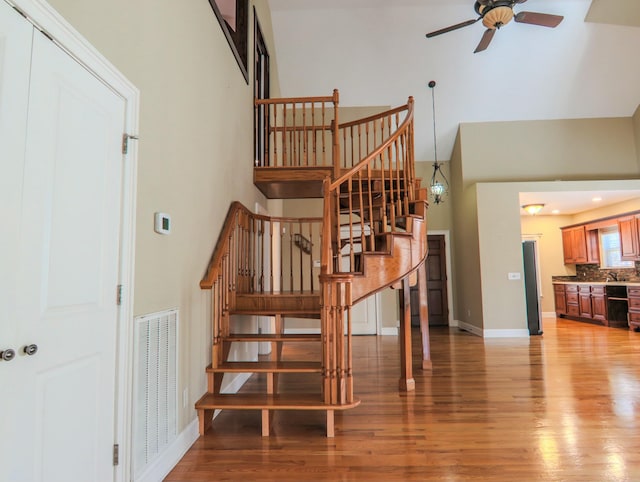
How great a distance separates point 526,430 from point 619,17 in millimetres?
6828

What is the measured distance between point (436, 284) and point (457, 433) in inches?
241

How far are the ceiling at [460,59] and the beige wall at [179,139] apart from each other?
11.3 ft

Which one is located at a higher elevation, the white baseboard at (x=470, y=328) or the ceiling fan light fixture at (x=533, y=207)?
the ceiling fan light fixture at (x=533, y=207)

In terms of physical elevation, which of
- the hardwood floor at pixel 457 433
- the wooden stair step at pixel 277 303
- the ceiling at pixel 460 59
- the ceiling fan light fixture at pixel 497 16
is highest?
the ceiling at pixel 460 59

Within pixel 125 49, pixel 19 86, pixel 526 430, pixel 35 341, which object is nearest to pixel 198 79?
pixel 125 49

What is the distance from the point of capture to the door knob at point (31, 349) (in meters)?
1.30

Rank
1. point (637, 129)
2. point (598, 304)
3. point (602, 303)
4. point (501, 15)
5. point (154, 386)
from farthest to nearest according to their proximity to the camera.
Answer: point (598, 304)
point (602, 303)
point (637, 129)
point (501, 15)
point (154, 386)

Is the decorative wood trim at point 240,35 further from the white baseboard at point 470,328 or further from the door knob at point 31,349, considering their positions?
the white baseboard at point 470,328

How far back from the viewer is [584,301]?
850cm

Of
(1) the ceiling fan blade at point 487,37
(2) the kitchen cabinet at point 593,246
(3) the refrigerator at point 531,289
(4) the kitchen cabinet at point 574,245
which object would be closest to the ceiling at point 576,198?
(2) the kitchen cabinet at point 593,246

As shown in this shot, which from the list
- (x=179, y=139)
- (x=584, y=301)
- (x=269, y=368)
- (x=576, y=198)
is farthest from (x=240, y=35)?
(x=584, y=301)

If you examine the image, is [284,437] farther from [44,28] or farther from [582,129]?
[582,129]

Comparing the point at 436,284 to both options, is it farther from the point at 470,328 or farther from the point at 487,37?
the point at 487,37

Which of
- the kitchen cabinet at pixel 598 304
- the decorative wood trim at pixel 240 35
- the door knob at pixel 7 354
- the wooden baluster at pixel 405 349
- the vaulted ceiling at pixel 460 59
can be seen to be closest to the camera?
the door knob at pixel 7 354
